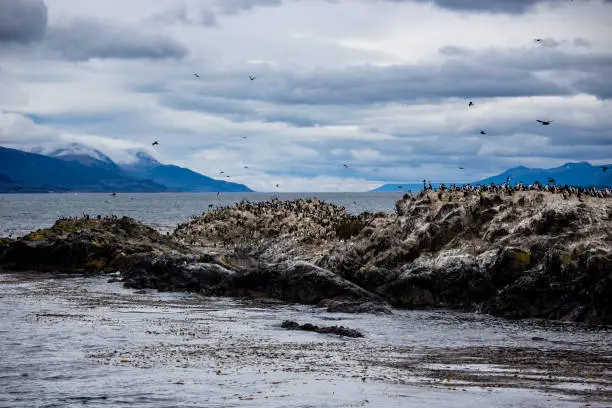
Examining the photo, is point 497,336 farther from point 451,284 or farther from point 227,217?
point 227,217

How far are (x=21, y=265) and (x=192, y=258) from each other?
17256 millimetres

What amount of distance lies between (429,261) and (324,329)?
12.4 metres

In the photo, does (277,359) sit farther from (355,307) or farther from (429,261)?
(429,261)

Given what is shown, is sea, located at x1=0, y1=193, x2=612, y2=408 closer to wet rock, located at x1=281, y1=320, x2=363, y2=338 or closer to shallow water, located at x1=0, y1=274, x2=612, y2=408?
shallow water, located at x1=0, y1=274, x2=612, y2=408

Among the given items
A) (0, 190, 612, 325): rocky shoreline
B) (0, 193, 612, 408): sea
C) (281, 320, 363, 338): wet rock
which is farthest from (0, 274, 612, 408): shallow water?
(0, 190, 612, 325): rocky shoreline

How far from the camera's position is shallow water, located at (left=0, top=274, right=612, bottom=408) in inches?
800

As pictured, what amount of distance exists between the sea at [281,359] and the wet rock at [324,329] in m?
0.61

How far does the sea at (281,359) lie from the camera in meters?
20.3

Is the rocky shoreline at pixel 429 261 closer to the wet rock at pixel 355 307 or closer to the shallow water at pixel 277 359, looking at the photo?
the wet rock at pixel 355 307

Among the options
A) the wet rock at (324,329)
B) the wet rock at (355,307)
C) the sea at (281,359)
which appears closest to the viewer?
the sea at (281,359)

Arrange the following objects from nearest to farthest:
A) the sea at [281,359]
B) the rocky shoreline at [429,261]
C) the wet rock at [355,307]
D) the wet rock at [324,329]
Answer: the sea at [281,359] < the wet rock at [324,329] < the rocky shoreline at [429,261] < the wet rock at [355,307]

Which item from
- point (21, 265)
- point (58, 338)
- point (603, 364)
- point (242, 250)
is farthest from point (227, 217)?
point (603, 364)

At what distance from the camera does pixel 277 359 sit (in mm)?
25891

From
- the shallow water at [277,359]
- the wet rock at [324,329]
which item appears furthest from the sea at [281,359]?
the wet rock at [324,329]
